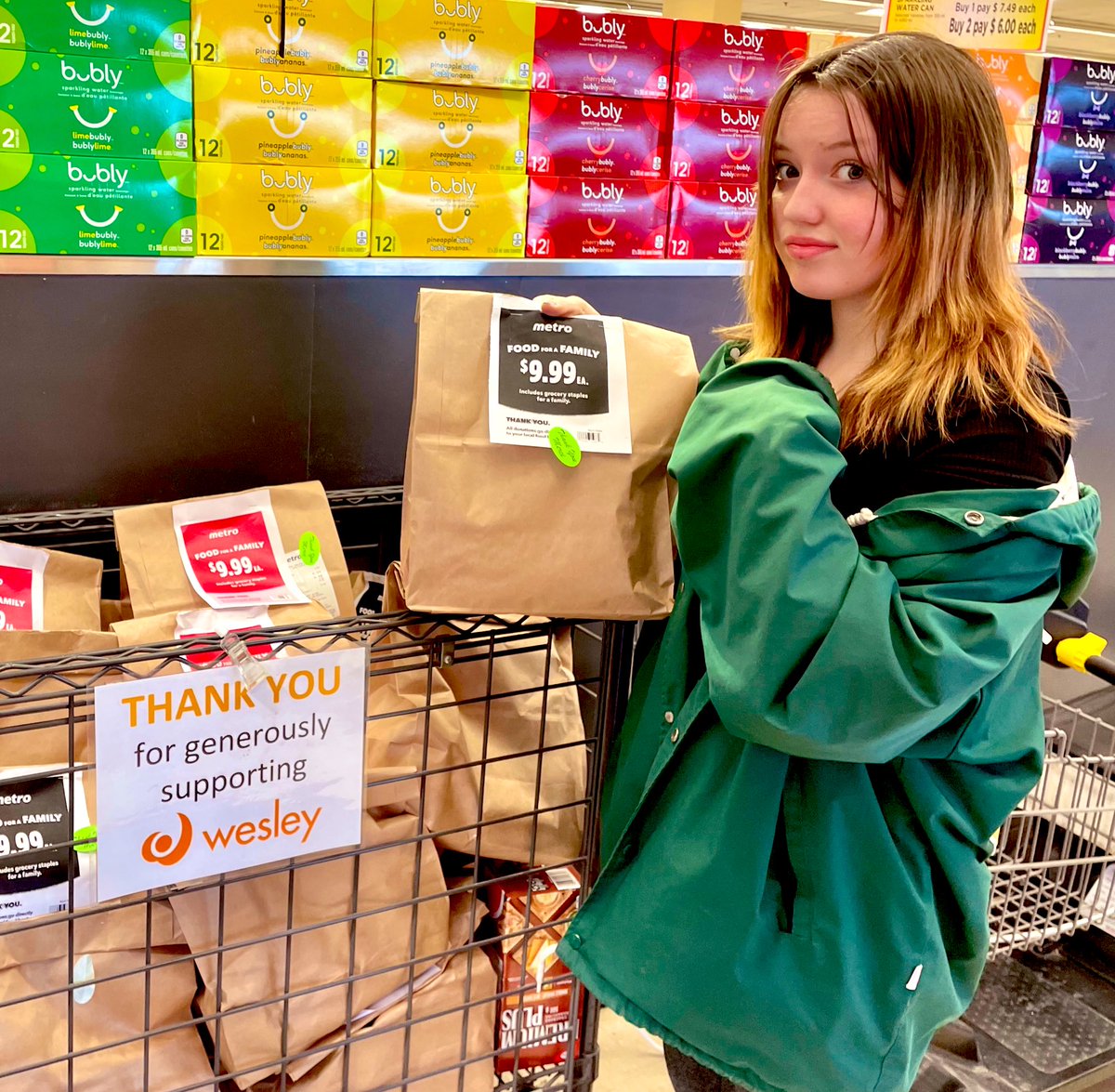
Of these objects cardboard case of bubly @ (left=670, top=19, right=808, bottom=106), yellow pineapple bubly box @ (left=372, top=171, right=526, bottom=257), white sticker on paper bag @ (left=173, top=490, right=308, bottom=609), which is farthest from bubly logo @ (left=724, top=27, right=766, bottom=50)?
white sticker on paper bag @ (left=173, top=490, right=308, bottom=609)

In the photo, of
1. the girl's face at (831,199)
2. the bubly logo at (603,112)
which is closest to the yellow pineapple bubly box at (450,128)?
the bubly logo at (603,112)

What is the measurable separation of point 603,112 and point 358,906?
128cm

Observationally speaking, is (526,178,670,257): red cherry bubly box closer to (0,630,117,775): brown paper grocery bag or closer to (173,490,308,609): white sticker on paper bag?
(173,490,308,609): white sticker on paper bag

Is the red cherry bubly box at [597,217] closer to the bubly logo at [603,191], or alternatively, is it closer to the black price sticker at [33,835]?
the bubly logo at [603,191]

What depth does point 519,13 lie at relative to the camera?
1862 mm

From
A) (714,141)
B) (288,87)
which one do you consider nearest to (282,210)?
(288,87)

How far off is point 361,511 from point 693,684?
2.58ft

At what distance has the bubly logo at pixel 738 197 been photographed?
2156 mm

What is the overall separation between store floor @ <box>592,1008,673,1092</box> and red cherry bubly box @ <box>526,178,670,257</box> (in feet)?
4.52

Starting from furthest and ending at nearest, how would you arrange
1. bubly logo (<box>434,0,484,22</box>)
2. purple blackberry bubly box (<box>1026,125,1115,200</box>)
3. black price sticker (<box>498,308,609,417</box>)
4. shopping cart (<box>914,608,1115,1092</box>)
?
purple blackberry bubly box (<box>1026,125,1115,200</box>)
shopping cart (<box>914,608,1115,1092</box>)
bubly logo (<box>434,0,484,22</box>)
black price sticker (<box>498,308,609,417</box>)

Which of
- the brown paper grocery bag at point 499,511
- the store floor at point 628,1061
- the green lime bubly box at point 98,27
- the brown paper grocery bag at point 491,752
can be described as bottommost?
the store floor at point 628,1061

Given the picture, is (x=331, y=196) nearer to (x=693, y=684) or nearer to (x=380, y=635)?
(x=380, y=635)

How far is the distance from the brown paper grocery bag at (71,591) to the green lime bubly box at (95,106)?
0.53m

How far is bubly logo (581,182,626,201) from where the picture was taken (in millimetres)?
2010
